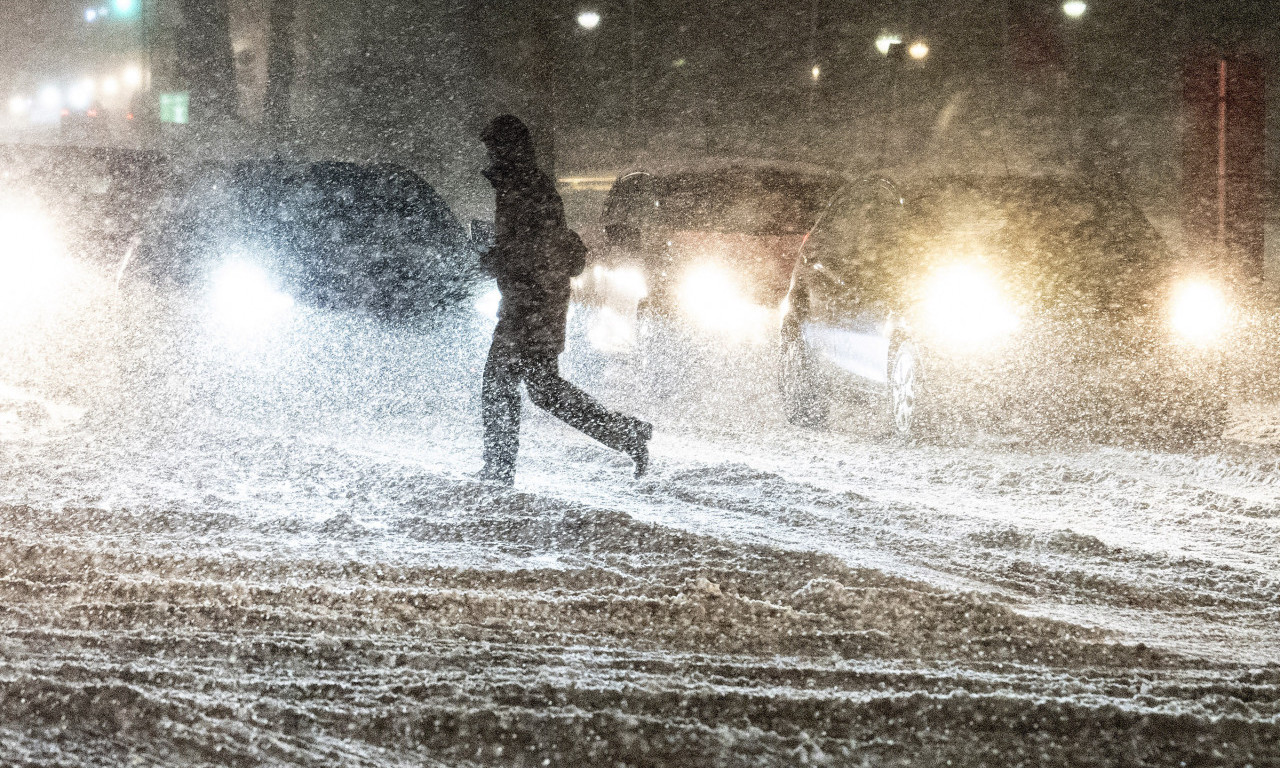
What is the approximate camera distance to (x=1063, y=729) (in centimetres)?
267

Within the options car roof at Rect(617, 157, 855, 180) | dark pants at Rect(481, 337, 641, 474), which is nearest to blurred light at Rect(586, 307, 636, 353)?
car roof at Rect(617, 157, 855, 180)

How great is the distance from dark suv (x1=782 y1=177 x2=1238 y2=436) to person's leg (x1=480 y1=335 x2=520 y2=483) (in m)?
2.23

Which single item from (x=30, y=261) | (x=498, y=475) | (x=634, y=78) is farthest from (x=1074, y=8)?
(x=498, y=475)

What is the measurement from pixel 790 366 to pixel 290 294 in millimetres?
3246

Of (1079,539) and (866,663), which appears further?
(1079,539)

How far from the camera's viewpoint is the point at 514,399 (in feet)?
18.3

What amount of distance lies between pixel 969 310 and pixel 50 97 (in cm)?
6508

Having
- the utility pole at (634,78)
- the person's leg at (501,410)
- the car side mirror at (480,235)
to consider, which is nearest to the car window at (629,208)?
the car side mirror at (480,235)

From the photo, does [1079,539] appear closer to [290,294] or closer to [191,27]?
[290,294]

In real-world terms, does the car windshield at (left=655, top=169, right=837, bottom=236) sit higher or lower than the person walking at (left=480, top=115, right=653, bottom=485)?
higher

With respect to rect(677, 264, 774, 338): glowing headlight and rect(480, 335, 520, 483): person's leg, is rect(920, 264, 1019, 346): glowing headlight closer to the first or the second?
rect(677, 264, 774, 338): glowing headlight

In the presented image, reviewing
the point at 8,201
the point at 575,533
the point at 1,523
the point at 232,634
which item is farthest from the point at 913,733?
the point at 8,201

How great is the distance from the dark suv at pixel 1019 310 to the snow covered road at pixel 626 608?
1.31 feet

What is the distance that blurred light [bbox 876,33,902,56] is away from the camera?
1705cm
